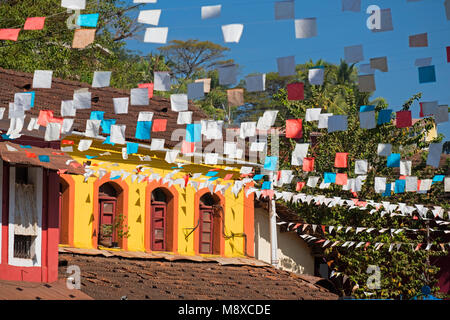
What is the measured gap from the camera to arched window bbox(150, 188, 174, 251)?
20.4 metres

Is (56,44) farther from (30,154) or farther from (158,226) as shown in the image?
(30,154)

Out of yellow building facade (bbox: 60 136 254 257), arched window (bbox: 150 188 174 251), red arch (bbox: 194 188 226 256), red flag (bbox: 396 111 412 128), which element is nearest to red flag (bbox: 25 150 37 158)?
yellow building facade (bbox: 60 136 254 257)

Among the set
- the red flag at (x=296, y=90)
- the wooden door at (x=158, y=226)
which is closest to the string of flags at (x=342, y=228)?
the wooden door at (x=158, y=226)

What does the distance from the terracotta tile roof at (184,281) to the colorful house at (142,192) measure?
907 mm

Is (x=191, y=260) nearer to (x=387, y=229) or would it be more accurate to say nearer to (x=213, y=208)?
(x=213, y=208)

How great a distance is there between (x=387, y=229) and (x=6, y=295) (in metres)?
13.4

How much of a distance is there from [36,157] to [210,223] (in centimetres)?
795

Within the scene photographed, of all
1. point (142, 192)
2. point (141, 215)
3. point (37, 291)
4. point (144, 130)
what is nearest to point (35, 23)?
point (144, 130)

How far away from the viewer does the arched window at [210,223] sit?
70.5ft

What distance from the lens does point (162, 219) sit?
67.6 feet

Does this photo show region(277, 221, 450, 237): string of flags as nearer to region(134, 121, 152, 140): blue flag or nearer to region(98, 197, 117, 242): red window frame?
region(98, 197, 117, 242): red window frame

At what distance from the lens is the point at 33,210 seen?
1475cm

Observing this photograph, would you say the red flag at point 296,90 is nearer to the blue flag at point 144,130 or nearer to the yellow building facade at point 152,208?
the blue flag at point 144,130

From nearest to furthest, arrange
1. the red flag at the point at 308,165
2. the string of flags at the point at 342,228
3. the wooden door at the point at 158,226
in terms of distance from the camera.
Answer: the red flag at the point at 308,165
the wooden door at the point at 158,226
the string of flags at the point at 342,228
